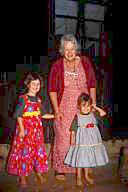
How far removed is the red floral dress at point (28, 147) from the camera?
5027 mm

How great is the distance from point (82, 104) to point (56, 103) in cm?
36

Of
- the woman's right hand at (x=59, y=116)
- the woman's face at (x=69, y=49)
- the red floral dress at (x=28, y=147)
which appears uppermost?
the woman's face at (x=69, y=49)

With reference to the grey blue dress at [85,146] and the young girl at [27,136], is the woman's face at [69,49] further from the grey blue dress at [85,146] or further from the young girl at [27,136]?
the grey blue dress at [85,146]

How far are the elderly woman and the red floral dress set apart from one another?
0.96 ft

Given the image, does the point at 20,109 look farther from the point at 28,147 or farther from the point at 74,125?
the point at 74,125

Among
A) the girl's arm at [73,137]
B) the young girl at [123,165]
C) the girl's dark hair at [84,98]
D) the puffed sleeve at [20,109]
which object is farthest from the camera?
the young girl at [123,165]

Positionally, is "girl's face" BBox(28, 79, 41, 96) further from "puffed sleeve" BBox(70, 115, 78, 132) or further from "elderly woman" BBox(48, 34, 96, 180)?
"puffed sleeve" BBox(70, 115, 78, 132)

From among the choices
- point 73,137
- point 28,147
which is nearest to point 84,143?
point 73,137

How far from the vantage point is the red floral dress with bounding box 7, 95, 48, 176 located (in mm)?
5027

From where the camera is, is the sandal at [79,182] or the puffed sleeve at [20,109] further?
the sandal at [79,182]

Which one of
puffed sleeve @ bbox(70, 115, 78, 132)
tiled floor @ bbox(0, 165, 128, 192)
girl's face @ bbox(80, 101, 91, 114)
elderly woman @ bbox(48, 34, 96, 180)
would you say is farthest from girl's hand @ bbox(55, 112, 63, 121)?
tiled floor @ bbox(0, 165, 128, 192)

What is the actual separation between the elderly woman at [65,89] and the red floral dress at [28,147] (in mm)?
294

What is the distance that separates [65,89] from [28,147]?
2.89ft

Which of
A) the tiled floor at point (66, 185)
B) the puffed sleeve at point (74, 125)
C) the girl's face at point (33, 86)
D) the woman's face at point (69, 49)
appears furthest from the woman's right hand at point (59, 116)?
the tiled floor at point (66, 185)
